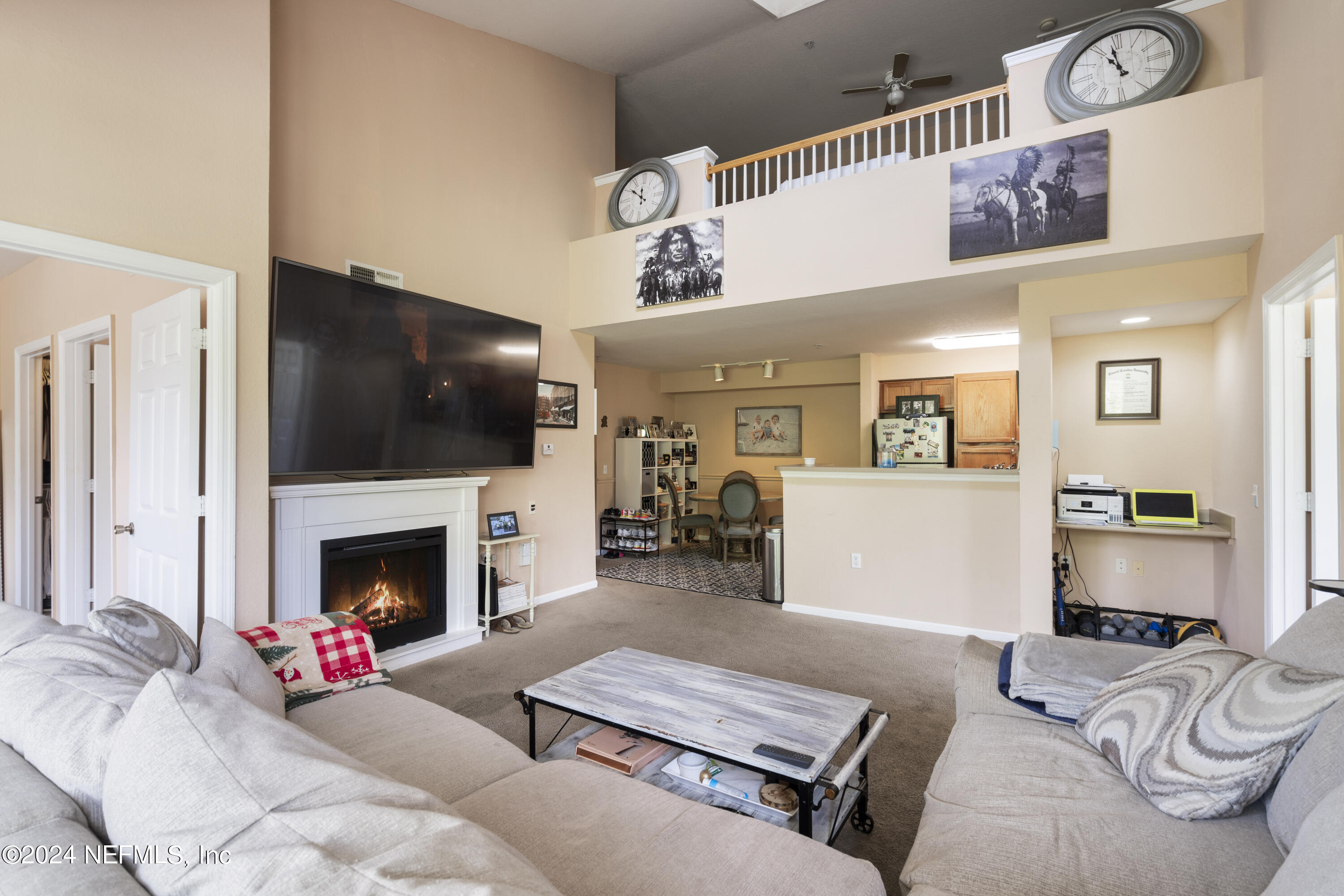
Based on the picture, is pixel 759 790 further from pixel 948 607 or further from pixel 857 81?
pixel 857 81

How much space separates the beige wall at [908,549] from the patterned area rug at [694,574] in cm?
76

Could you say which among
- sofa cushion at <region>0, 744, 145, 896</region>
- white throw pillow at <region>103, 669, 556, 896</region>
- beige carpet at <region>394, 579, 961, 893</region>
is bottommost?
beige carpet at <region>394, 579, 961, 893</region>

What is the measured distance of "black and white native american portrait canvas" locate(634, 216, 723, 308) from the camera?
4387 millimetres

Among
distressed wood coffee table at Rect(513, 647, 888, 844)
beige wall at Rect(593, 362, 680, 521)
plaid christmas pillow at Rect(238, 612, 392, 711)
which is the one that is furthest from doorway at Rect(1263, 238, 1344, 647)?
beige wall at Rect(593, 362, 680, 521)

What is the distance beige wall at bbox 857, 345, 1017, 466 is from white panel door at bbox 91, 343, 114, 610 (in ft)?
21.2

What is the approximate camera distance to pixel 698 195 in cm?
468

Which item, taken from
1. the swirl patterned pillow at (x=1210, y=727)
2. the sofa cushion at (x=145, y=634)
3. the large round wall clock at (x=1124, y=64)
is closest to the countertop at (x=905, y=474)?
the large round wall clock at (x=1124, y=64)

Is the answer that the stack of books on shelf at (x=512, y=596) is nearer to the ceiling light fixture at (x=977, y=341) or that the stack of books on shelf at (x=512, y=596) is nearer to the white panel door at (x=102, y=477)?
the white panel door at (x=102, y=477)

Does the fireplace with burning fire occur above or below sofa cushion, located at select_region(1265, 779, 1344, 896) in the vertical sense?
below

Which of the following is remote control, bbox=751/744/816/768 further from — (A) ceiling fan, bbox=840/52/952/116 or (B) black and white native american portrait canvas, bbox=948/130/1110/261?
(A) ceiling fan, bbox=840/52/952/116

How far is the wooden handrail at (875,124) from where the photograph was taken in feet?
12.2

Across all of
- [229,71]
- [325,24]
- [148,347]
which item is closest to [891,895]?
[148,347]

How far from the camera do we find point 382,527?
3588 millimetres

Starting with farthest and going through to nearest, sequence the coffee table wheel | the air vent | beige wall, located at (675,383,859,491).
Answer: beige wall, located at (675,383,859,491)
the air vent
the coffee table wheel
